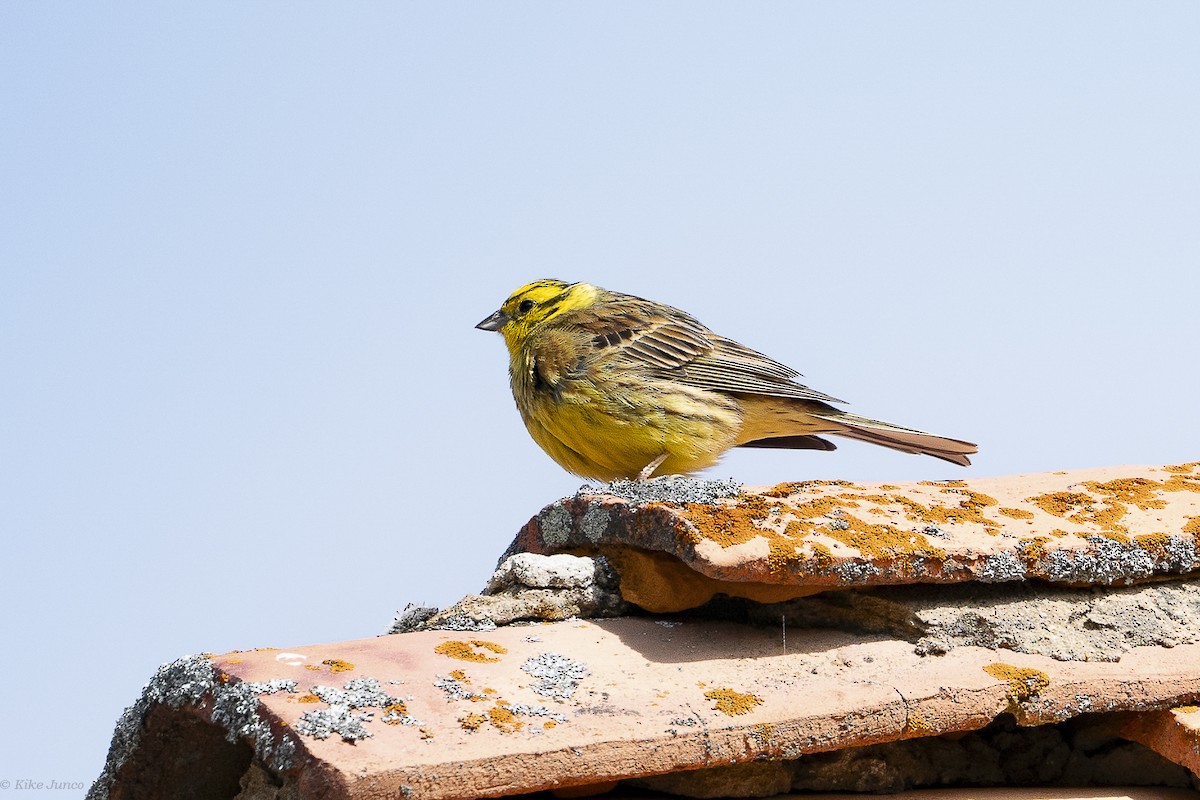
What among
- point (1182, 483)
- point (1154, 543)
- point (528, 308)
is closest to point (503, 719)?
point (1154, 543)

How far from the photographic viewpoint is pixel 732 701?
2.84 metres

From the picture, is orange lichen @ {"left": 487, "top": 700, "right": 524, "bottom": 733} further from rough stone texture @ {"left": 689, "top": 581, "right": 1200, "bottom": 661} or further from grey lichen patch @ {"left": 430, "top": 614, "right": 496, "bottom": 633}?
rough stone texture @ {"left": 689, "top": 581, "right": 1200, "bottom": 661}

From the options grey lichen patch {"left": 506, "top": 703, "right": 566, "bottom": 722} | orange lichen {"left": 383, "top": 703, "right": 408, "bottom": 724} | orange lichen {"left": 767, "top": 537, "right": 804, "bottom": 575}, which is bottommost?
grey lichen patch {"left": 506, "top": 703, "right": 566, "bottom": 722}

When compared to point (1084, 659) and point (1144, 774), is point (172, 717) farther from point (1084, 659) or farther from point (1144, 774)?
point (1144, 774)

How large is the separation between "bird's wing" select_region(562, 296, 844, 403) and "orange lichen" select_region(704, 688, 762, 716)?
291 cm

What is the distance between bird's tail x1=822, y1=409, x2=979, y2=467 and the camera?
6355 mm

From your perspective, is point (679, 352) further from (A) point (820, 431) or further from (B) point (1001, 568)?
(B) point (1001, 568)

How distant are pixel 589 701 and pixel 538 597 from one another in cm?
65

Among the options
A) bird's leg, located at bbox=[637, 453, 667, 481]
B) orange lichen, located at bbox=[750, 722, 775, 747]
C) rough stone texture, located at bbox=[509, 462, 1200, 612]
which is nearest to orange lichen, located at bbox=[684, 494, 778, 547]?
rough stone texture, located at bbox=[509, 462, 1200, 612]

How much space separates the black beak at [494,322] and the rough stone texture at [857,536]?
271 cm

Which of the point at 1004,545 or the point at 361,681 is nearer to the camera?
the point at 361,681

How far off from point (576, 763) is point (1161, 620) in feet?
5.56

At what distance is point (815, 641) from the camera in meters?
3.26

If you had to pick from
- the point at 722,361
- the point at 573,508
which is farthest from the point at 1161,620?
the point at 722,361
